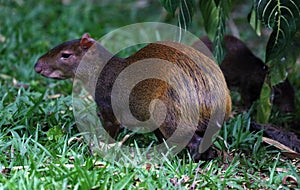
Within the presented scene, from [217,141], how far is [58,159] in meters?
1.28

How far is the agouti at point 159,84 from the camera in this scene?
4.16 metres

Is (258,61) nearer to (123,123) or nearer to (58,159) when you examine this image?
(123,123)

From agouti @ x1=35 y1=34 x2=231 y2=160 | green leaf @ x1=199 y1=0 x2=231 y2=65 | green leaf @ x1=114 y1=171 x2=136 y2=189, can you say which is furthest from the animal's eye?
green leaf @ x1=114 y1=171 x2=136 y2=189

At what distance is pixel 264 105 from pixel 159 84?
48.2 inches

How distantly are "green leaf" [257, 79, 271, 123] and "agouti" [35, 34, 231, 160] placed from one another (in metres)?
0.74

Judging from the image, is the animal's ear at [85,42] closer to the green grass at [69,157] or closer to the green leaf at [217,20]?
the green grass at [69,157]

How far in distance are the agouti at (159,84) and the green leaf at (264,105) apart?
74 cm

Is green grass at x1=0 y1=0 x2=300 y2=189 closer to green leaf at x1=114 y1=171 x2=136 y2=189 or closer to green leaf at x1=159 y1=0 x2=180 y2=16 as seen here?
green leaf at x1=114 y1=171 x2=136 y2=189

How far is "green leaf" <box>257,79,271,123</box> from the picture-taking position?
16.5 ft

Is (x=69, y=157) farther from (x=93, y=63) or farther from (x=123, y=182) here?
(x=93, y=63)

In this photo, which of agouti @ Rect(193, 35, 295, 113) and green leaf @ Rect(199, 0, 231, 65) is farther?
agouti @ Rect(193, 35, 295, 113)

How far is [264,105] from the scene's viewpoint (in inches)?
200

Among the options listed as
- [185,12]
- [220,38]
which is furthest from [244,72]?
[185,12]

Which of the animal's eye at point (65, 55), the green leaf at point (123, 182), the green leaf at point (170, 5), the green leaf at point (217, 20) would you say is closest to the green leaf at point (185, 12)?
the green leaf at point (170, 5)
